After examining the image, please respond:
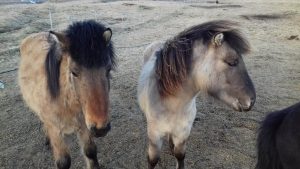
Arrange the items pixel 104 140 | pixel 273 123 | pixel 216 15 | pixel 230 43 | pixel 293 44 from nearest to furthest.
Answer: pixel 273 123 → pixel 230 43 → pixel 104 140 → pixel 293 44 → pixel 216 15

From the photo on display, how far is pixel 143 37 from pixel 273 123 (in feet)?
22.8

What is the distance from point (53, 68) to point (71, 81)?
308mm

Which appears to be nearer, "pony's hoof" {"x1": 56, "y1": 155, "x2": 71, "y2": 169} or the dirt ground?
"pony's hoof" {"x1": 56, "y1": 155, "x2": 71, "y2": 169}

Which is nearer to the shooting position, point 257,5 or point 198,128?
point 198,128

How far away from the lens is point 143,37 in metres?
8.79

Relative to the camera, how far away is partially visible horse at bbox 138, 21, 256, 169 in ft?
8.48

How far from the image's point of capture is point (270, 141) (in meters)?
2.10

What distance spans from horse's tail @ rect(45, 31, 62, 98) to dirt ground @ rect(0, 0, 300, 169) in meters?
1.17

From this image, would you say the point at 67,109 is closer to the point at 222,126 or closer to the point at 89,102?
the point at 89,102

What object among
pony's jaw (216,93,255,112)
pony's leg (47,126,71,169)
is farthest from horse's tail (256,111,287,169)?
pony's leg (47,126,71,169)

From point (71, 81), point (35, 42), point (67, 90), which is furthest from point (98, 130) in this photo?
point (35, 42)

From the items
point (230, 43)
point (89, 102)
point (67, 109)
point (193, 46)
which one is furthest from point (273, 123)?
point (67, 109)

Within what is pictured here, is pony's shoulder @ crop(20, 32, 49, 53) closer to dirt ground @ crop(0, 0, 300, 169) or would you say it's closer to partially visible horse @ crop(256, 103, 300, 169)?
dirt ground @ crop(0, 0, 300, 169)

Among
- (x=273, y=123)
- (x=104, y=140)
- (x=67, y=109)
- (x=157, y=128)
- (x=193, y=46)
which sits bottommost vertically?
(x=104, y=140)
